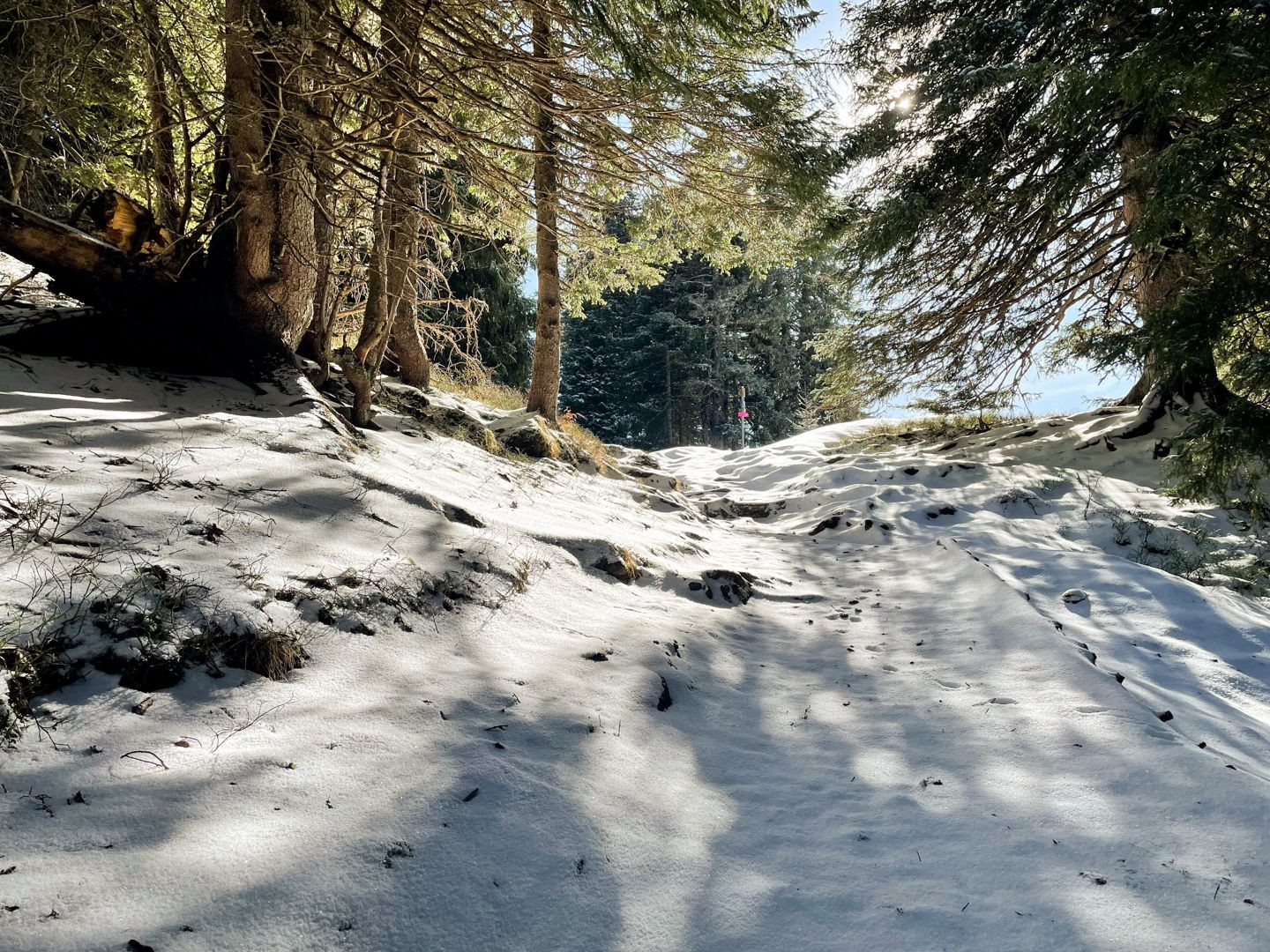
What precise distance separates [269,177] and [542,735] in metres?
4.71

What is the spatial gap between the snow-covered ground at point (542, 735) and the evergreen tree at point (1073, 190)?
2359 mm

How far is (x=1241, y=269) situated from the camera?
14.8ft

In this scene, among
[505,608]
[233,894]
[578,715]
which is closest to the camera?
[233,894]

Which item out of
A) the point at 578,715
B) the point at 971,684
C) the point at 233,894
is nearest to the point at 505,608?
the point at 578,715

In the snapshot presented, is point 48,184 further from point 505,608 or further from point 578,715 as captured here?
point 578,715

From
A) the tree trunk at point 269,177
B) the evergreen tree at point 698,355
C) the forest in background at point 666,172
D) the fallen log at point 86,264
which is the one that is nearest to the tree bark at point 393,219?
the forest in background at point 666,172

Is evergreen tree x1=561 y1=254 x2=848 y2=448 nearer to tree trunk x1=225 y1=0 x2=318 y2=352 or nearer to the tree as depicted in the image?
the tree

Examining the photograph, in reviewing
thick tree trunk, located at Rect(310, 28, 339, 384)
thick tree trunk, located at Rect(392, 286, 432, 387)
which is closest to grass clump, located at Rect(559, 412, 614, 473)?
thick tree trunk, located at Rect(392, 286, 432, 387)

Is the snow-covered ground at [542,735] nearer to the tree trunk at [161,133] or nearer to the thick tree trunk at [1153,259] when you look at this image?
the tree trunk at [161,133]

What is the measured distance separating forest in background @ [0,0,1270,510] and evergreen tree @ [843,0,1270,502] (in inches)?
1.3

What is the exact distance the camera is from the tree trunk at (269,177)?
4129mm

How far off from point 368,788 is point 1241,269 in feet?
20.7

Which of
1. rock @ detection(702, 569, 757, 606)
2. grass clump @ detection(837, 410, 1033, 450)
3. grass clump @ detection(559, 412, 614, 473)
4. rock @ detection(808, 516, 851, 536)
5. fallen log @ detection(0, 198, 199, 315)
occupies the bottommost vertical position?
rock @ detection(702, 569, 757, 606)

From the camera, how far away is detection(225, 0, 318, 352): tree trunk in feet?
13.5
